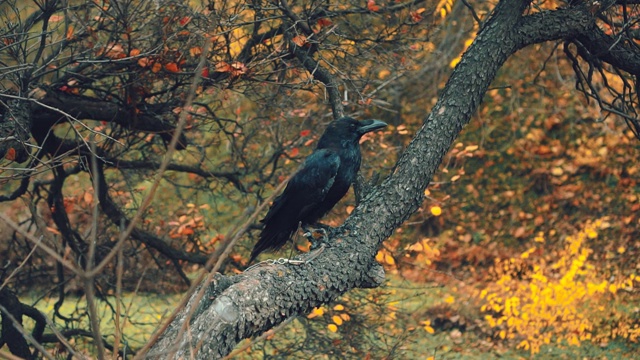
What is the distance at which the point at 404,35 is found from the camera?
700 centimetres

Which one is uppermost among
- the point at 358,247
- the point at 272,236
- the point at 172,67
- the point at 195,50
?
the point at 195,50

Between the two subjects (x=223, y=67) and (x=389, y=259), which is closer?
(x=223, y=67)

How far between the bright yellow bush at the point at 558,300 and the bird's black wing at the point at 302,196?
6.08 m

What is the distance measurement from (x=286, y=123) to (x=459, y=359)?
411 centimetres

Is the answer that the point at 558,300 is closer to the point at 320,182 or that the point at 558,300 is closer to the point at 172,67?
the point at 320,182

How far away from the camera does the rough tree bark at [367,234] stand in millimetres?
3137

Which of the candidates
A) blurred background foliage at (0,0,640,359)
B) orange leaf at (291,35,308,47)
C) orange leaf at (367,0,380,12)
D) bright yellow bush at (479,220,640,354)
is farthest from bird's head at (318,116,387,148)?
bright yellow bush at (479,220,640,354)

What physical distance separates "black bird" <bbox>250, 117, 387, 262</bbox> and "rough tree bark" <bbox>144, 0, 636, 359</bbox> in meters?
0.78

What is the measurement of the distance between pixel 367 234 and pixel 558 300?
746cm

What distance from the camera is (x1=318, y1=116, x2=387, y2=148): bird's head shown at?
5.22 m

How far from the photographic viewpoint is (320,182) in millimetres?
5109

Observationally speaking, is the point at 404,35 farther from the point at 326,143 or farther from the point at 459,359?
the point at 459,359

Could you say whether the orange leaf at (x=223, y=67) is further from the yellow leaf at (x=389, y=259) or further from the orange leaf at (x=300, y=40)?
the yellow leaf at (x=389, y=259)

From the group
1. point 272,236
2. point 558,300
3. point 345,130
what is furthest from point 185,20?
point 558,300
